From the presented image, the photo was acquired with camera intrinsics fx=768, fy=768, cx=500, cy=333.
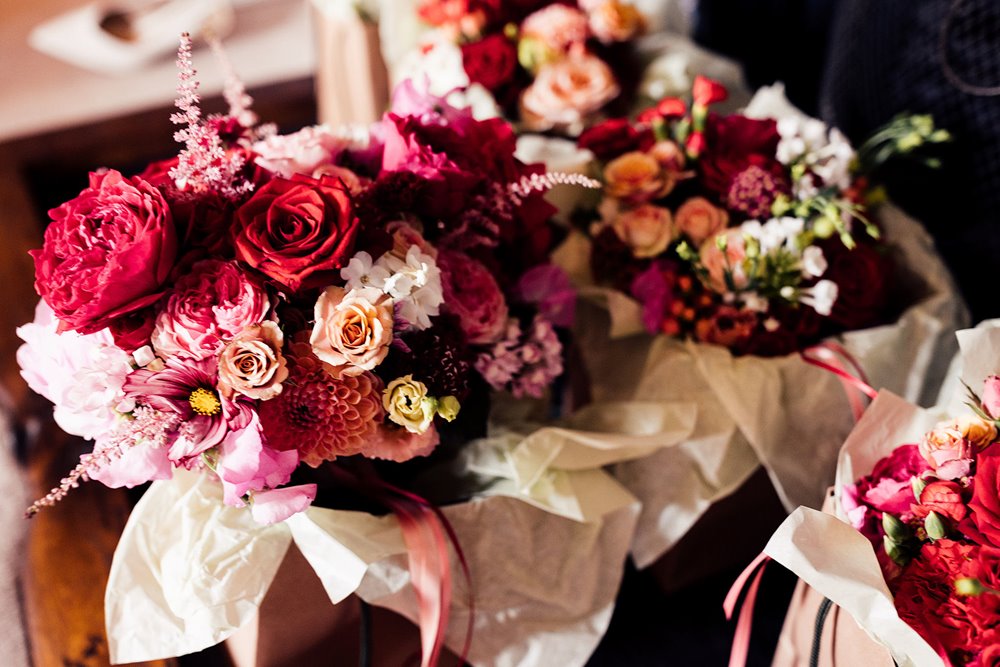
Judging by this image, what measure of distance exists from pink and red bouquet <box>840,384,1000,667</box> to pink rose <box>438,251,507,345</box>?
1.15 feet

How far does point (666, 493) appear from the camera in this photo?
89 cm

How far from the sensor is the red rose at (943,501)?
0.57 meters

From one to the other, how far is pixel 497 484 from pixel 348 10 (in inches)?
36.1

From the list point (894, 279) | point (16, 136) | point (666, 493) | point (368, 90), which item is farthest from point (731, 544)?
point (16, 136)

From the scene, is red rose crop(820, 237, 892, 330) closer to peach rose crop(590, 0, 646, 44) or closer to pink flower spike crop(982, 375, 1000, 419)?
pink flower spike crop(982, 375, 1000, 419)

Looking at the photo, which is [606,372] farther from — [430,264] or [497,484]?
[430,264]

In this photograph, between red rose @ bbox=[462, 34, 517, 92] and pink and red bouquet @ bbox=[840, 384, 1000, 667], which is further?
red rose @ bbox=[462, 34, 517, 92]

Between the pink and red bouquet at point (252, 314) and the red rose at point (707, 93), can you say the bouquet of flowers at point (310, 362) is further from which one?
the red rose at point (707, 93)

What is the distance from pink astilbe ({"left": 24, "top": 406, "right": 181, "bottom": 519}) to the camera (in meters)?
0.56

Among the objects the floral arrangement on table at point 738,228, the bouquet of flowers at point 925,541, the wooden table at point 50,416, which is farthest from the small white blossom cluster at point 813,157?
the wooden table at point 50,416

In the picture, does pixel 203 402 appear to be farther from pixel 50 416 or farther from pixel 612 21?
pixel 612 21

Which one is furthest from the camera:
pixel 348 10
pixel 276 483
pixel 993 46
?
pixel 348 10

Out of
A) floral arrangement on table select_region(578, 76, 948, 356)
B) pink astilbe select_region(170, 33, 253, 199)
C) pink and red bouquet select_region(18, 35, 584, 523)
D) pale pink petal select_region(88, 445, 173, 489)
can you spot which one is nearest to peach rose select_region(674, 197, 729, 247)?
floral arrangement on table select_region(578, 76, 948, 356)

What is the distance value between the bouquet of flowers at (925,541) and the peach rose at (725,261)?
233 millimetres
